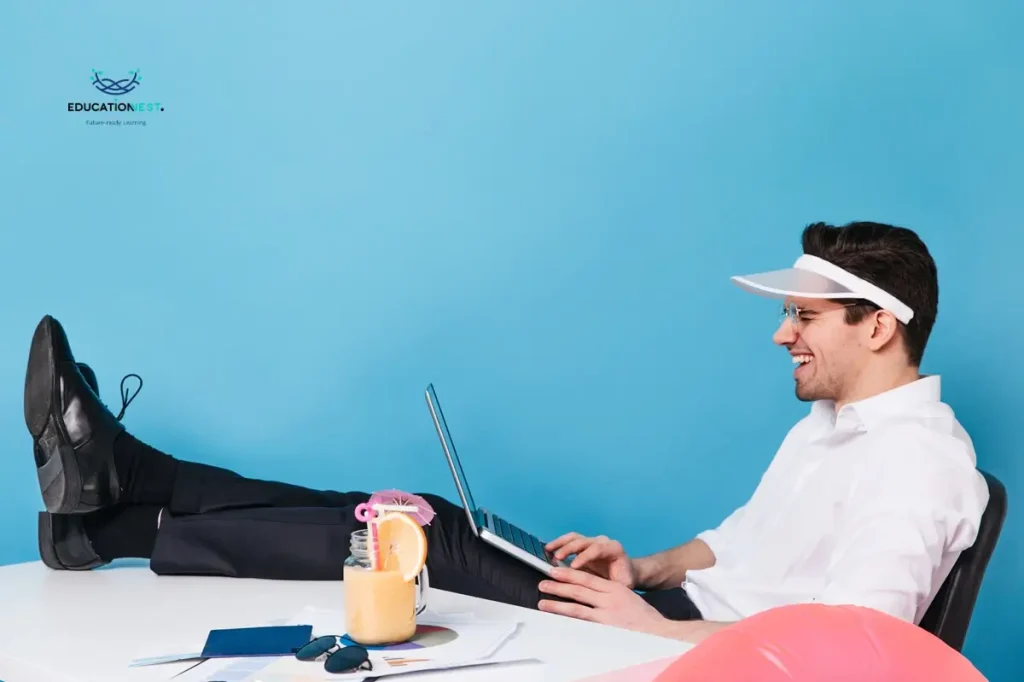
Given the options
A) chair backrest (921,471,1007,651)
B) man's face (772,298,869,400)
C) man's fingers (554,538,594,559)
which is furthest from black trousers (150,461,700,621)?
chair backrest (921,471,1007,651)

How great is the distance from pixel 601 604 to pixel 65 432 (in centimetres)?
102

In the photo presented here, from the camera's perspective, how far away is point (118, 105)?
131 inches

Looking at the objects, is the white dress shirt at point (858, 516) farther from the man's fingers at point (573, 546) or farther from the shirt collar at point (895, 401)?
the man's fingers at point (573, 546)

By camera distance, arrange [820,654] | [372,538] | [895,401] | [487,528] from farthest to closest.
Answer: [895,401] < [487,528] < [372,538] < [820,654]

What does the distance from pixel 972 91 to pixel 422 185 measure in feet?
5.20

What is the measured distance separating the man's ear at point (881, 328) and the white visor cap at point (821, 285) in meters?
0.01

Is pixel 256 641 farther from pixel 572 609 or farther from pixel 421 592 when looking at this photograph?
pixel 572 609

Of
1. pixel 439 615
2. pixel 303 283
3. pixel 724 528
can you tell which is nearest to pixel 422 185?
pixel 303 283

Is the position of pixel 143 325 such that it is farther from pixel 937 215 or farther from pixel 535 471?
pixel 937 215

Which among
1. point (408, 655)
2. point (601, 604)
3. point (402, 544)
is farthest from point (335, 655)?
point (601, 604)

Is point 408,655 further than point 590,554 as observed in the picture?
No

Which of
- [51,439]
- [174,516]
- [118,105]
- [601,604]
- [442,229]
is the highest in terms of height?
[118,105]

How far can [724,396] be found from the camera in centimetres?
313

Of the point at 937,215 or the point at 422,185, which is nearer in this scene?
the point at 937,215
